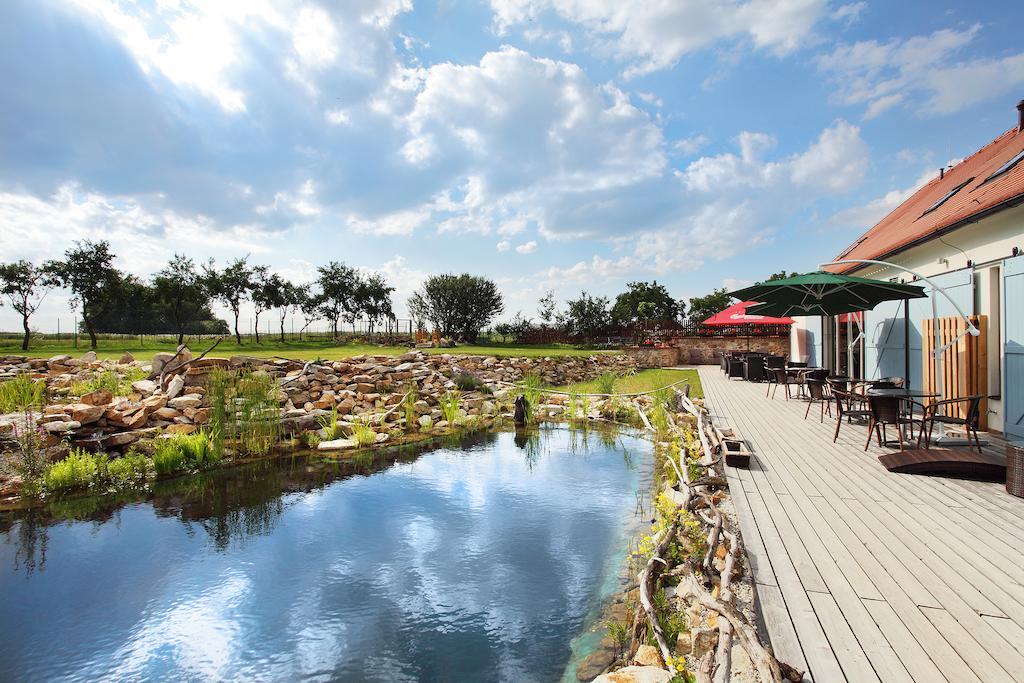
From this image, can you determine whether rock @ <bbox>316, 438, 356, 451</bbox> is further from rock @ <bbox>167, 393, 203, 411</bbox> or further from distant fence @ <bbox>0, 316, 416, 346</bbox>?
distant fence @ <bbox>0, 316, 416, 346</bbox>

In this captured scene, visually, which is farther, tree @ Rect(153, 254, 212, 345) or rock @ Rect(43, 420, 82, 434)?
tree @ Rect(153, 254, 212, 345)

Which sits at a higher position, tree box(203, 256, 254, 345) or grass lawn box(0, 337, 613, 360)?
tree box(203, 256, 254, 345)

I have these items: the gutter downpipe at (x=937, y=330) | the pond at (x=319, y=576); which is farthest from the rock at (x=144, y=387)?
the gutter downpipe at (x=937, y=330)

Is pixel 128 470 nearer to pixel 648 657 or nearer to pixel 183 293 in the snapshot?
pixel 648 657

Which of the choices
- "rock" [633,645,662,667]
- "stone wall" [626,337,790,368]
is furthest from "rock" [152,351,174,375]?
"stone wall" [626,337,790,368]

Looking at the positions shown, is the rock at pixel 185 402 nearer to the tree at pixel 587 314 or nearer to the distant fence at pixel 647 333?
the distant fence at pixel 647 333

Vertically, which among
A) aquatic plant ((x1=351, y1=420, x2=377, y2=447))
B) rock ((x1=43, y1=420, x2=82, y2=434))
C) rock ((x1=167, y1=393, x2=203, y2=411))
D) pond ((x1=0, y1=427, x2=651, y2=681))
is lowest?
pond ((x1=0, y1=427, x2=651, y2=681))

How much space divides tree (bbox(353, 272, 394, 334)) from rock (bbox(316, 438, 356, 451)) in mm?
28716

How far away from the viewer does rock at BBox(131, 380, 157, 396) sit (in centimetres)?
916

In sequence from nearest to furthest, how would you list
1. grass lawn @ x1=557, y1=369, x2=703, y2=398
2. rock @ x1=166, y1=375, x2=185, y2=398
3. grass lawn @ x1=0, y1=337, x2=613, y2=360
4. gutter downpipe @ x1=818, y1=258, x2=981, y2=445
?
1. gutter downpipe @ x1=818, y1=258, x2=981, y2=445
2. rock @ x1=166, y1=375, x2=185, y2=398
3. grass lawn @ x1=557, y1=369, x2=703, y2=398
4. grass lawn @ x1=0, y1=337, x2=613, y2=360

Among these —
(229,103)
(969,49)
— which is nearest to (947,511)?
(969,49)

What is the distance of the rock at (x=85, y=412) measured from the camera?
7.18 m

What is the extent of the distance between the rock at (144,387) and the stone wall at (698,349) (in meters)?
16.0

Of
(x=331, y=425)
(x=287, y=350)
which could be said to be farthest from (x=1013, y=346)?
(x=287, y=350)
